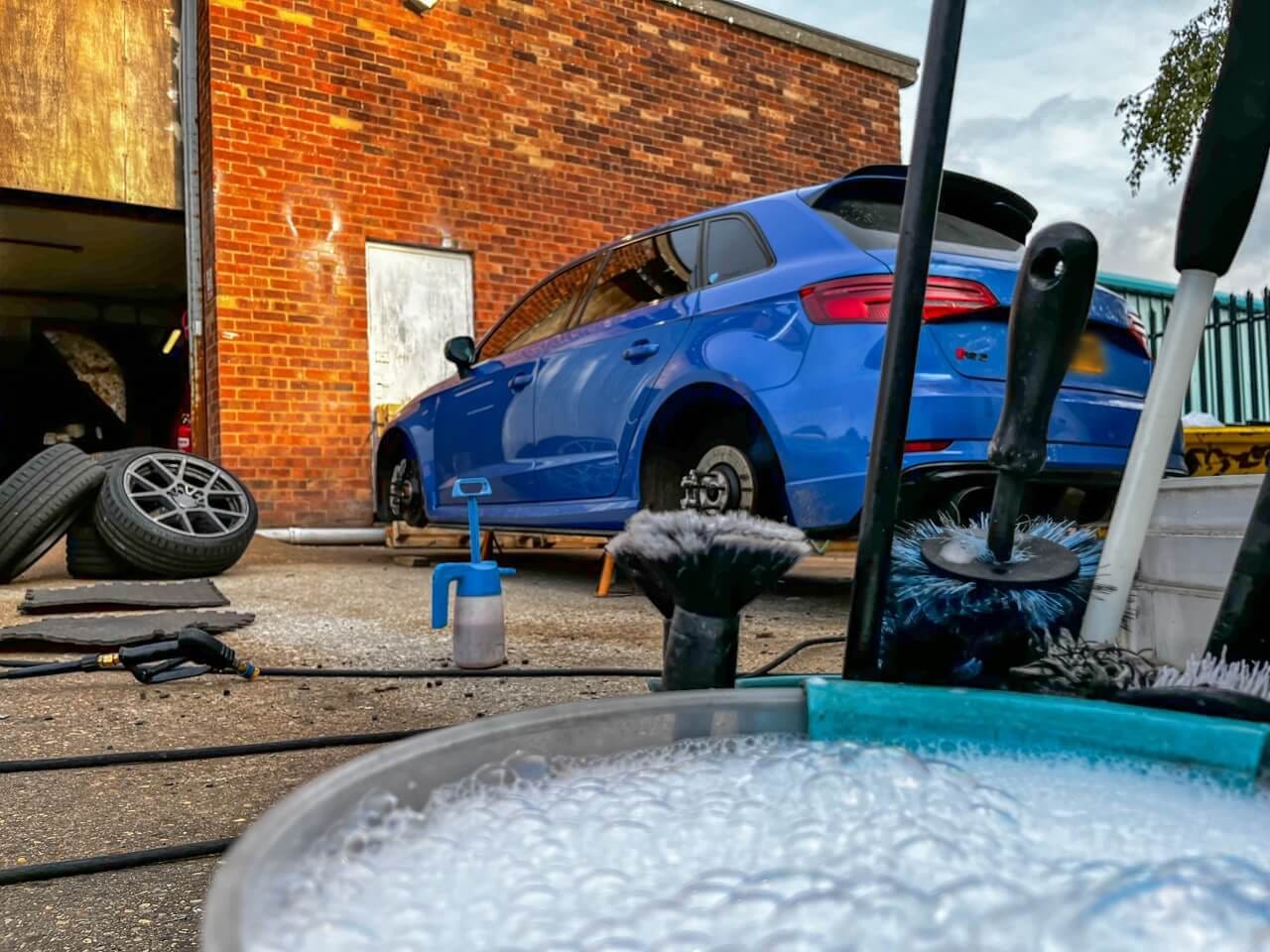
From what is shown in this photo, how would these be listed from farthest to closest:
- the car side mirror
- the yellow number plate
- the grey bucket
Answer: the car side mirror, the yellow number plate, the grey bucket

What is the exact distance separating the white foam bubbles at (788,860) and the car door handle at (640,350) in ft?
9.77

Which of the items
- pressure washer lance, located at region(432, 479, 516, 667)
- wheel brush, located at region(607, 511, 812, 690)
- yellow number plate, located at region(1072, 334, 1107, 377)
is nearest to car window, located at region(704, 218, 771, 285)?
yellow number plate, located at region(1072, 334, 1107, 377)

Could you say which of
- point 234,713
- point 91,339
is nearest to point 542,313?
point 234,713

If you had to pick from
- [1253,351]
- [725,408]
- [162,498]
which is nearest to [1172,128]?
[725,408]

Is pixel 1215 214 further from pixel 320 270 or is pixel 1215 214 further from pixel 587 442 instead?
pixel 320 270

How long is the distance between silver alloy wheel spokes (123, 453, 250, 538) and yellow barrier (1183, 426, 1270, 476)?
14.8 ft

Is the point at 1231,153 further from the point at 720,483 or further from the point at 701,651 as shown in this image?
the point at 720,483

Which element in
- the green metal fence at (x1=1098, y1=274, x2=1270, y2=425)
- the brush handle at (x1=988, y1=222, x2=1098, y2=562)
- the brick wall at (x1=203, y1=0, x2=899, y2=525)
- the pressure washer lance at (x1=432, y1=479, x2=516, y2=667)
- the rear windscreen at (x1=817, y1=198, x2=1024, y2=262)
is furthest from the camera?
the green metal fence at (x1=1098, y1=274, x2=1270, y2=425)

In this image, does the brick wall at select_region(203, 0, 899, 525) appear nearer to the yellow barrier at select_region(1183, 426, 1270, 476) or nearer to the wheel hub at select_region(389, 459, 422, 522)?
the wheel hub at select_region(389, 459, 422, 522)

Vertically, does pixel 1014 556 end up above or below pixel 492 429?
below

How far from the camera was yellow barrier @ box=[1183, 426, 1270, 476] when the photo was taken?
4.24 meters

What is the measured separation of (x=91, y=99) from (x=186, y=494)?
4174 millimetres

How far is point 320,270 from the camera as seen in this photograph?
270 inches

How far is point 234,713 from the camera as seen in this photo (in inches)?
72.8
